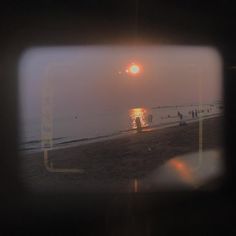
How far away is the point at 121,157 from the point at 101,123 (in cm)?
24

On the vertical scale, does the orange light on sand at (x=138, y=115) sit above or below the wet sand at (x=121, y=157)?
above

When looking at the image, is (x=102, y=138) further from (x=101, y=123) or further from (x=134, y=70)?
(x=134, y=70)

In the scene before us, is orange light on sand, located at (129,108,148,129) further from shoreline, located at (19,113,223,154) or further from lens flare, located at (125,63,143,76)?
lens flare, located at (125,63,143,76)

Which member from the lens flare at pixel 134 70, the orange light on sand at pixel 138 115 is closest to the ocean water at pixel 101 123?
the orange light on sand at pixel 138 115

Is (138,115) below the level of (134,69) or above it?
below

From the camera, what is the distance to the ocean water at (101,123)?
3013 mm

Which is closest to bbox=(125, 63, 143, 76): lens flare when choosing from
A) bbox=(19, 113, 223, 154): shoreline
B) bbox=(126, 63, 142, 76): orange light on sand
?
bbox=(126, 63, 142, 76): orange light on sand

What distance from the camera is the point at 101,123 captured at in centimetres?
302

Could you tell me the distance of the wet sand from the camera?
306 cm

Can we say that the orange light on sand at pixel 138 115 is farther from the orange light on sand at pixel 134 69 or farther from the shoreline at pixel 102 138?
the orange light on sand at pixel 134 69

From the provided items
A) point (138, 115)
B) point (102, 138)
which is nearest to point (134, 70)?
point (138, 115)

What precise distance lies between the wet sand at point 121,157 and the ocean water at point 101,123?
4 cm

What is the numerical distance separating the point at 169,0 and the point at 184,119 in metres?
0.72

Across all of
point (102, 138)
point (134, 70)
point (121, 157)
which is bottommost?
point (121, 157)
